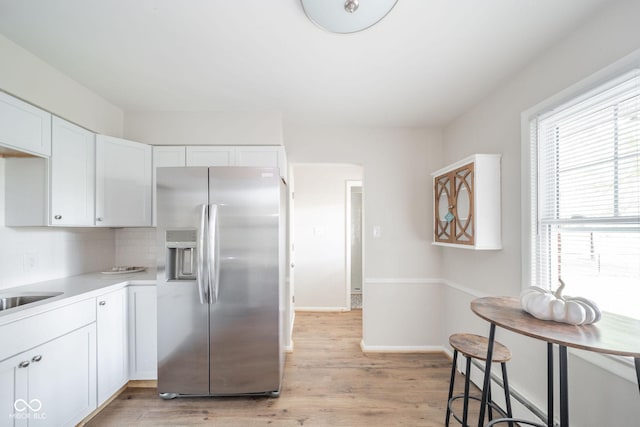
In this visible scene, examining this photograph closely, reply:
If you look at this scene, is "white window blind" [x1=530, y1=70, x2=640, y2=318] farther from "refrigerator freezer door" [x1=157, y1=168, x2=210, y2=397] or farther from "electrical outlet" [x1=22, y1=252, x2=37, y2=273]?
"electrical outlet" [x1=22, y1=252, x2=37, y2=273]

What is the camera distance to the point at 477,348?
167 cm

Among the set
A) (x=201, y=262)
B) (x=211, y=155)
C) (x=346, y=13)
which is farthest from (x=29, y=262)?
(x=346, y=13)

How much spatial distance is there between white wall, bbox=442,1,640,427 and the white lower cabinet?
2952 mm

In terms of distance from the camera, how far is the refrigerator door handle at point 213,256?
6.71ft

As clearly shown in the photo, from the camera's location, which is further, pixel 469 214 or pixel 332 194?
pixel 332 194

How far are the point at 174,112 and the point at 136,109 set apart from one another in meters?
0.34

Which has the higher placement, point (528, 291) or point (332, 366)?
point (528, 291)

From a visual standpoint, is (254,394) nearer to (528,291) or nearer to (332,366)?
(332,366)

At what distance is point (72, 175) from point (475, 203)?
3.12m

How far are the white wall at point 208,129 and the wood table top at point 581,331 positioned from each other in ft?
7.28

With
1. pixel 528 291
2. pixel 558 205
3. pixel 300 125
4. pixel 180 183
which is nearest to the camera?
pixel 528 291

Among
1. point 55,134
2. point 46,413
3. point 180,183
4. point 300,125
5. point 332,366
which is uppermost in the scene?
point 300,125

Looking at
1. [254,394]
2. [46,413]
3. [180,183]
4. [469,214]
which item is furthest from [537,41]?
[46,413]

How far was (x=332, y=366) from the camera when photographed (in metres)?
2.62
